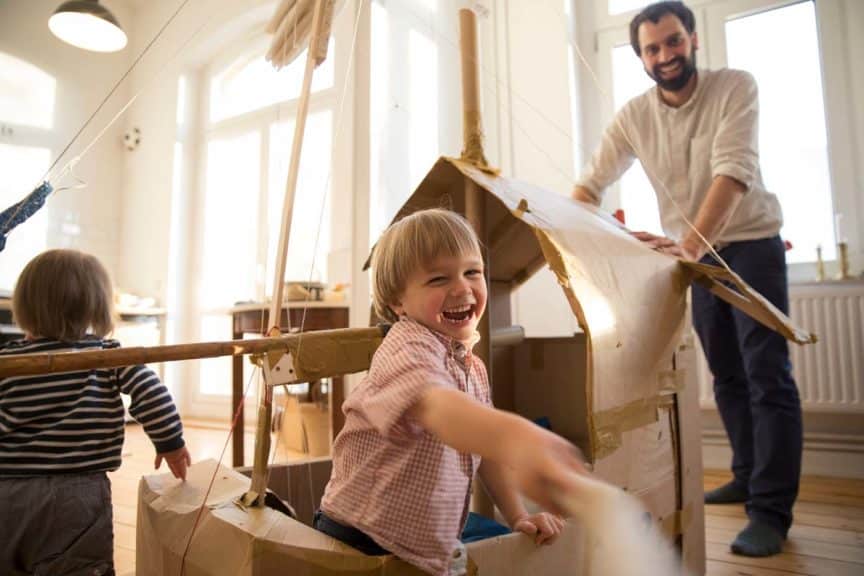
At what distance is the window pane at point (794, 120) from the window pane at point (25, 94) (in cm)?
343

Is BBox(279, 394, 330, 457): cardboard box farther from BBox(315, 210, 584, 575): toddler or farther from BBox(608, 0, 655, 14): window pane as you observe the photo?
BBox(608, 0, 655, 14): window pane

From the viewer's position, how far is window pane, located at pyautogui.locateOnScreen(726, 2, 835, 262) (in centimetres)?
198

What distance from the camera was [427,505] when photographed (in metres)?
0.55

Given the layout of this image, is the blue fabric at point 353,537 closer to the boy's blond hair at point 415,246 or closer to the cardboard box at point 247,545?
the cardboard box at point 247,545

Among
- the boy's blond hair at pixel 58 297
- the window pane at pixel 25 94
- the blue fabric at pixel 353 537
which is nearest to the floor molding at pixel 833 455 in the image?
the blue fabric at pixel 353 537

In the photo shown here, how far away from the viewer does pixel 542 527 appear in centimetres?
62

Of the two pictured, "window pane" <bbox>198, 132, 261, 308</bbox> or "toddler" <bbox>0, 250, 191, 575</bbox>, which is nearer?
"toddler" <bbox>0, 250, 191, 575</bbox>

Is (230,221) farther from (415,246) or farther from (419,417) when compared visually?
(419,417)

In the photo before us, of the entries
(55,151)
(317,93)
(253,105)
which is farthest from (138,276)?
(317,93)

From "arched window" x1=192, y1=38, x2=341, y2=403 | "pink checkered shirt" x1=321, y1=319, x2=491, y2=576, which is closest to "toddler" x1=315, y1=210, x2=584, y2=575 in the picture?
"pink checkered shirt" x1=321, y1=319, x2=491, y2=576

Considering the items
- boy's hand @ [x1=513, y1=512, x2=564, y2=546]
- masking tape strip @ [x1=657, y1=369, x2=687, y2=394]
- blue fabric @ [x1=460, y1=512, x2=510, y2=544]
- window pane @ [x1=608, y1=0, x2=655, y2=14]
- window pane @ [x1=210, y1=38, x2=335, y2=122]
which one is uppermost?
window pane @ [x1=210, y1=38, x2=335, y2=122]

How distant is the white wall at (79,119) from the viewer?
2.97 m

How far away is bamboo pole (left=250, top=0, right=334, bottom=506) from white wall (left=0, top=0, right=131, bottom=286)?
102 inches

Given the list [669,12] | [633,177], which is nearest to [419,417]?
[669,12]
